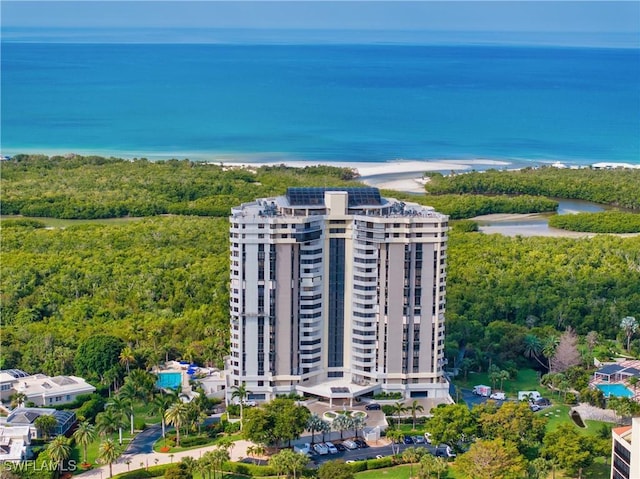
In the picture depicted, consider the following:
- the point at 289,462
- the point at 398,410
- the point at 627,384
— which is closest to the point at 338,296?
the point at 398,410

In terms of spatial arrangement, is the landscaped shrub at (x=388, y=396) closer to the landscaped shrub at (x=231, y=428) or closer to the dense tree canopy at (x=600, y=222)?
the landscaped shrub at (x=231, y=428)

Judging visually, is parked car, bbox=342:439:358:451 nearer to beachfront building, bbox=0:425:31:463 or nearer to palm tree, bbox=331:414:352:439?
palm tree, bbox=331:414:352:439

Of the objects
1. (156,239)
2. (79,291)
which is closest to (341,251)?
(79,291)

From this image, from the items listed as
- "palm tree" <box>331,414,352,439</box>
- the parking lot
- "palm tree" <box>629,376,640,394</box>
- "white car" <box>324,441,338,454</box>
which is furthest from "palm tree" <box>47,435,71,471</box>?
"palm tree" <box>629,376,640,394</box>

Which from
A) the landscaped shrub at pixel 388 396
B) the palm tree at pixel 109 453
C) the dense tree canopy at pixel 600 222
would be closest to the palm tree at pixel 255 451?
the palm tree at pixel 109 453

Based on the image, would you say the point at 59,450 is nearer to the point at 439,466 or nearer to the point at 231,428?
the point at 231,428
